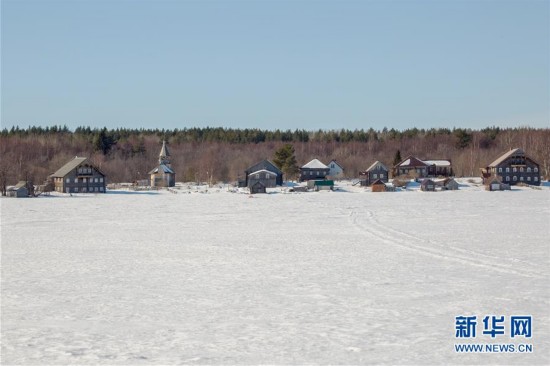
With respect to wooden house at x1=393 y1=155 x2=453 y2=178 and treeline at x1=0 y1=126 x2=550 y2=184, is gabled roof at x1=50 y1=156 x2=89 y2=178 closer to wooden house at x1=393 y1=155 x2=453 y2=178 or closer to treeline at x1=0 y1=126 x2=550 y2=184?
treeline at x1=0 y1=126 x2=550 y2=184

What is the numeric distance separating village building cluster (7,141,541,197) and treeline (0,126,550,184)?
11.9 meters

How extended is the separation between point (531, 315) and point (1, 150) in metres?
126

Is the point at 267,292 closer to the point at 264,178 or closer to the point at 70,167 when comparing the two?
the point at 70,167

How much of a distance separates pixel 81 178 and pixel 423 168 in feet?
155

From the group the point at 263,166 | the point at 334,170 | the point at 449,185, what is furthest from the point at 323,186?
the point at 334,170

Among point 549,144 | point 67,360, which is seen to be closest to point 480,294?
point 67,360

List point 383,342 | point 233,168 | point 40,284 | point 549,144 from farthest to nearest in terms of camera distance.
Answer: point 549,144, point 233,168, point 40,284, point 383,342

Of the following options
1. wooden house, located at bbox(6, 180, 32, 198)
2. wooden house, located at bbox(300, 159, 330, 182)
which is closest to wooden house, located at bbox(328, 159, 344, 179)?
wooden house, located at bbox(300, 159, 330, 182)

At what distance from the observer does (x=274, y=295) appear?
16.7 metres

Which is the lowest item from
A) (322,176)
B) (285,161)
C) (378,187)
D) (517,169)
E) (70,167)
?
(378,187)

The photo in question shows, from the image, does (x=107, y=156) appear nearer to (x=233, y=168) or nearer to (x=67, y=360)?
(x=233, y=168)

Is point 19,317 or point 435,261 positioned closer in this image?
point 19,317

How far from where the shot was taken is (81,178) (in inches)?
3029

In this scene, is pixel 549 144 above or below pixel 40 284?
above
